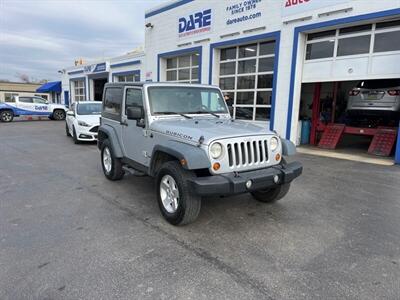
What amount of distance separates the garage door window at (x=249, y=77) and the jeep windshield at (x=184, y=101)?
18.2 ft

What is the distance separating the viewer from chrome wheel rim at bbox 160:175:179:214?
3.76 m

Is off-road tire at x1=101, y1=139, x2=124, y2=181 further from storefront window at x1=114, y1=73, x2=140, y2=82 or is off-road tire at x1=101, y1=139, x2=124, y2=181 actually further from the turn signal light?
storefront window at x1=114, y1=73, x2=140, y2=82

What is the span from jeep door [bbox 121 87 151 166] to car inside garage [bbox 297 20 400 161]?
6.99 m

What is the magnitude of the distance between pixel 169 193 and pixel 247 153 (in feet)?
3.89

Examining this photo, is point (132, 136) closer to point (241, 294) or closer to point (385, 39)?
point (241, 294)

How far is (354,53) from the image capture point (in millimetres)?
8727

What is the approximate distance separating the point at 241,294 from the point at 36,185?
15.6 feet

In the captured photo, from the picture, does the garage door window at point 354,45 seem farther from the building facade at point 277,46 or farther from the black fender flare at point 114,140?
the black fender flare at point 114,140

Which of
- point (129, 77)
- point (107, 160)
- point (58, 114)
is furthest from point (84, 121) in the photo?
point (58, 114)

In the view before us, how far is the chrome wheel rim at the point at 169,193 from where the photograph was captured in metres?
3.76

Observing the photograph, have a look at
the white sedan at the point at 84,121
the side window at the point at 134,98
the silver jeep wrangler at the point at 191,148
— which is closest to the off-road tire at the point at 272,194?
the silver jeep wrangler at the point at 191,148

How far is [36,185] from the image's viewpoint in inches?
220

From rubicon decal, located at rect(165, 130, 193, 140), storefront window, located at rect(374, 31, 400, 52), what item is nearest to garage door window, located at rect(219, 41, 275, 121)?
storefront window, located at rect(374, 31, 400, 52)

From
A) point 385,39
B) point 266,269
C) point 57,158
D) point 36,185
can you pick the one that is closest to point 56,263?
point 266,269
